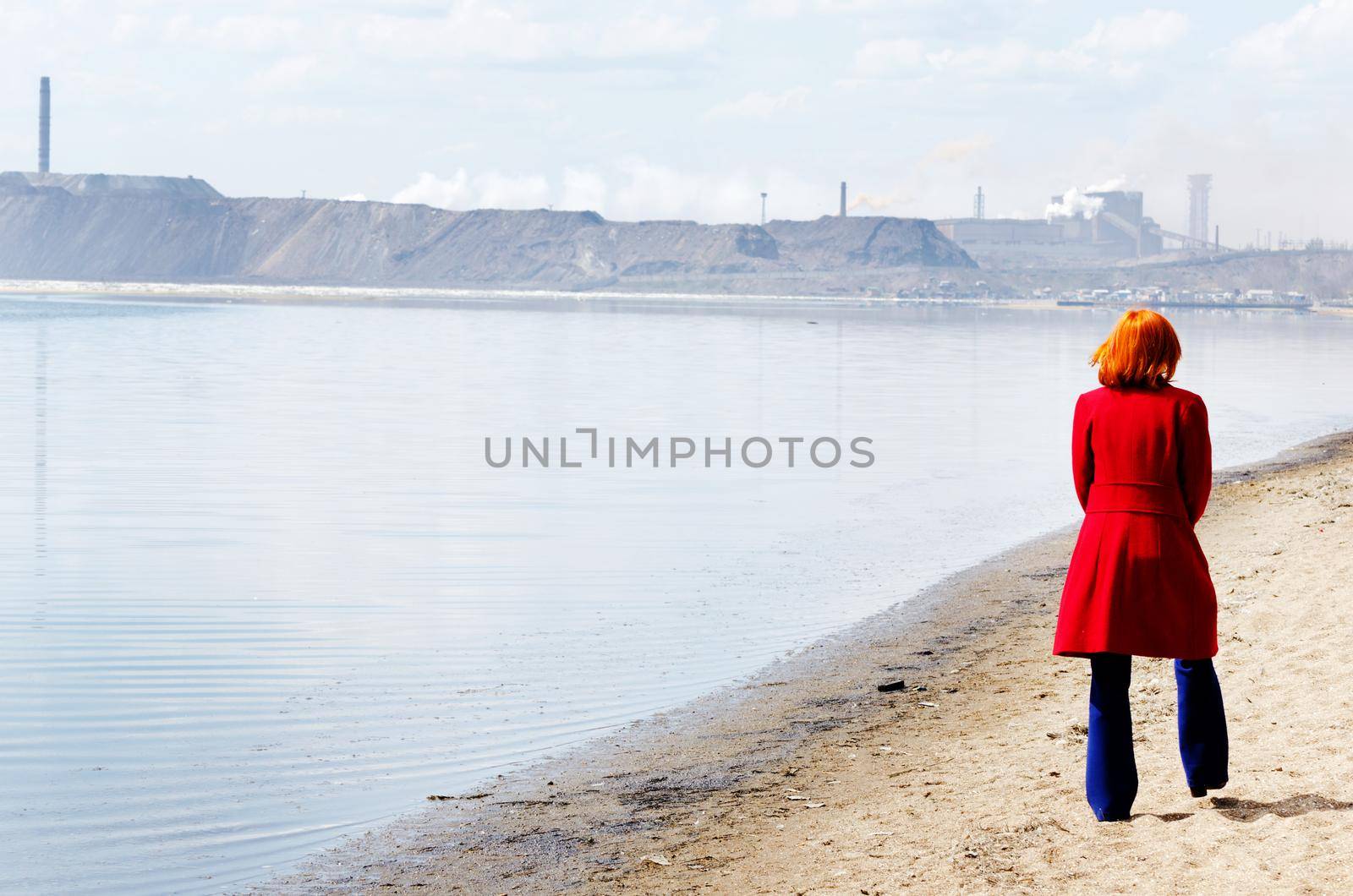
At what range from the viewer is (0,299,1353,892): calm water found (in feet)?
28.2

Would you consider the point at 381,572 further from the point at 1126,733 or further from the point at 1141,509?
A: the point at 1141,509

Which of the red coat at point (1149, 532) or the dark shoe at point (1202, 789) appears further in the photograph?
the dark shoe at point (1202, 789)

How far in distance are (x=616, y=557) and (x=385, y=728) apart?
6887mm

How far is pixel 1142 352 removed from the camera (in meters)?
6.02

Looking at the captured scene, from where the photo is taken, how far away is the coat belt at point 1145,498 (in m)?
6.07

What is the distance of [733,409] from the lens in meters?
36.3

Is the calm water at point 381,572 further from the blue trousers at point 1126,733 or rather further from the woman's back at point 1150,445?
the woman's back at point 1150,445

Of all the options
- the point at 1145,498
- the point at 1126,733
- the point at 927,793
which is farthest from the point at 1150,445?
the point at 927,793

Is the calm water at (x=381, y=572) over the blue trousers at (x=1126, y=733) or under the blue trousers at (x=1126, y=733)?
under

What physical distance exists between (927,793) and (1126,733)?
4.87 ft

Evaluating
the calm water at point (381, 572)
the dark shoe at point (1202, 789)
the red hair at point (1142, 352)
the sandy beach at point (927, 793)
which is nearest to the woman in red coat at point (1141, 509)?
the red hair at point (1142, 352)

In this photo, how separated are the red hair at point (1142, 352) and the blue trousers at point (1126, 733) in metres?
1.08

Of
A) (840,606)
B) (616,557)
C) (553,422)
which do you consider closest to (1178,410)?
(840,606)

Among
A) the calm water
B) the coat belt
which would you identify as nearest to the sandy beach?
the calm water
